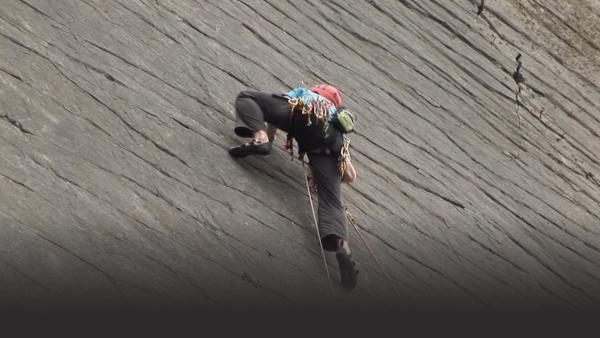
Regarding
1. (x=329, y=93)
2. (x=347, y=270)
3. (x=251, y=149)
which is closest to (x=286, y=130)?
(x=251, y=149)

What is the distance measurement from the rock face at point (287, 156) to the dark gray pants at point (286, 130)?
24 cm

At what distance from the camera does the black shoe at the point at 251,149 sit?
26.4ft

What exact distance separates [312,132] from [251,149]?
1.73 feet

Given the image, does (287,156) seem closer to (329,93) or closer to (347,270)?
(329,93)

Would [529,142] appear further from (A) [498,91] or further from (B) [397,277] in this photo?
(B) [397,277]

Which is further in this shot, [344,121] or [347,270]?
[344,121]

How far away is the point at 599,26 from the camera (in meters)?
13.3

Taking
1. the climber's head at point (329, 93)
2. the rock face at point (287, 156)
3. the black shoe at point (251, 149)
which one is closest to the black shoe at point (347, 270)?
the rock face at point (287, 156)

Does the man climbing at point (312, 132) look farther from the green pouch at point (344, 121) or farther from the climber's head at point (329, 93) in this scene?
the climber's head at point (329, 93)

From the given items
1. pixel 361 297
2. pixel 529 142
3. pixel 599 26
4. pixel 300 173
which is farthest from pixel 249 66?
pixel 599 26

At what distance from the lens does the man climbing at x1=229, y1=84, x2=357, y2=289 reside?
813cm

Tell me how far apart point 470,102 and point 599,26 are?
9.63 feet

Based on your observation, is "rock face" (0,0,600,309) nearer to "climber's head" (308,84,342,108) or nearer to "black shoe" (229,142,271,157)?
"black shoe" (229,142,271,157)

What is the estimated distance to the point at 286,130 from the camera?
8.34m
